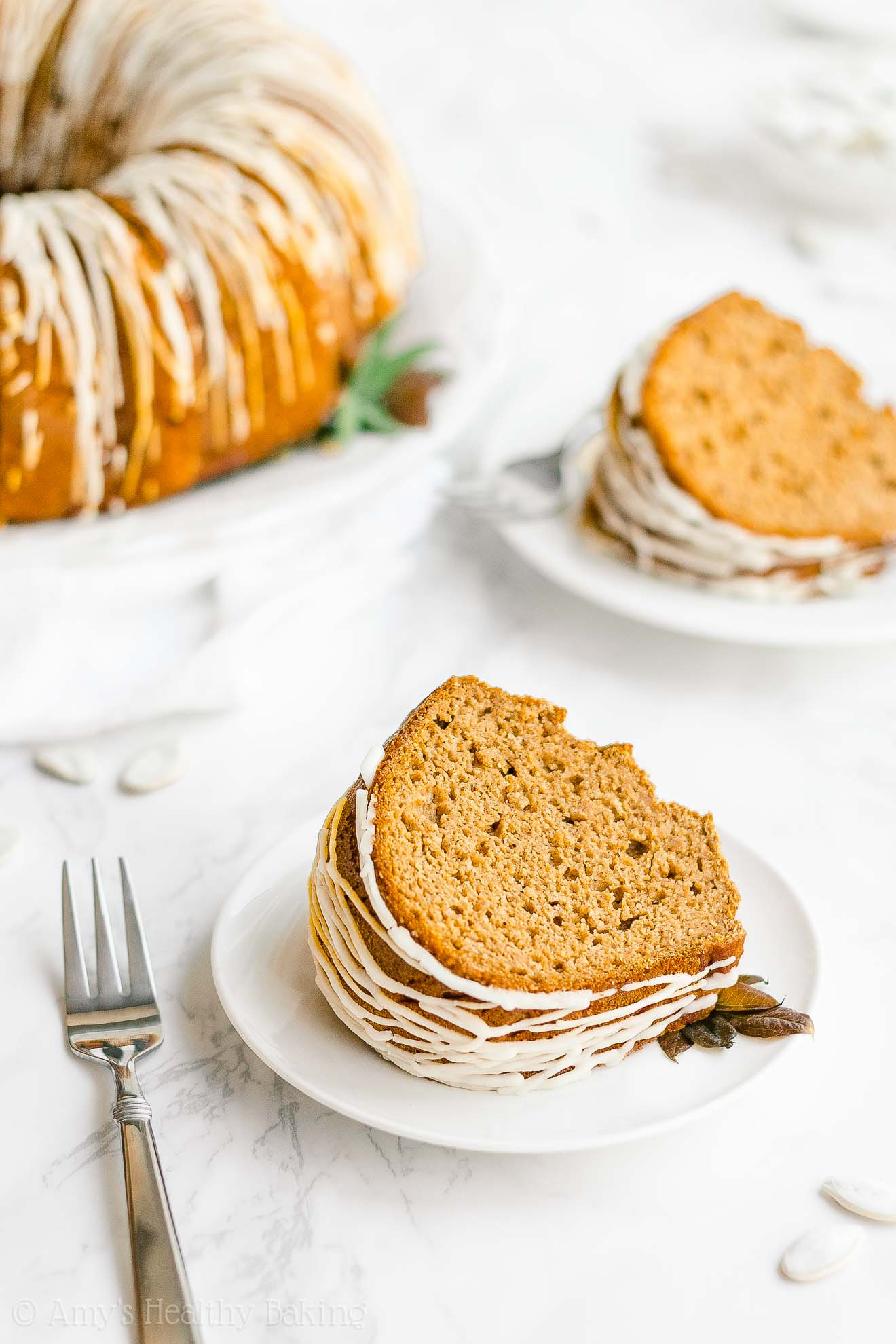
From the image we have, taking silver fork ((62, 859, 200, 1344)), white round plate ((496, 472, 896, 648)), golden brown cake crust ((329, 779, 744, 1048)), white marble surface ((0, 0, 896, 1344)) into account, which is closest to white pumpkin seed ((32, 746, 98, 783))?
white marble surface ((0, 0, 896, 1344))

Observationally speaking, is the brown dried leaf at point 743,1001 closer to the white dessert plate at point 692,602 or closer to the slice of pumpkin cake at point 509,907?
the slice of pumpkin cake at point 509,907

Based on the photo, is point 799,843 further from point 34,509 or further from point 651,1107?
point 34,509

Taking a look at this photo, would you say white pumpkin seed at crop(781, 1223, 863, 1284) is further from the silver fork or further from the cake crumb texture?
the silver fork

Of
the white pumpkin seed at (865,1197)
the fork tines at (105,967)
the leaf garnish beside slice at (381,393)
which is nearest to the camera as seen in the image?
the white pumpkin seed at (865,1197)

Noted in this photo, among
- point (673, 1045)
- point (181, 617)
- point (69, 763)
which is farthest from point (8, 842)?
point (673, 1045)

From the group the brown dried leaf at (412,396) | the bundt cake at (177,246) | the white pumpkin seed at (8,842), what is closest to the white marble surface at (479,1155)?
the white pumpkin seed at (8,842)

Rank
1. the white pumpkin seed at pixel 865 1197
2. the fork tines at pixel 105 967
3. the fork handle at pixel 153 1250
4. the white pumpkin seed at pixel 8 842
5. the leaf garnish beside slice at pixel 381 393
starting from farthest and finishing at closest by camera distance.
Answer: the leaf garnish beside slice at pixel 381 393 → the white pumpkin seed at pixel 8 842 → the fork tines at pixel 105 967 → the white pumpkin seed at pixel 865 1197 → the fork handle at pixel 153 1250

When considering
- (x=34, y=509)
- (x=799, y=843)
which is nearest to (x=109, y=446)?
(x=34, y=509)
